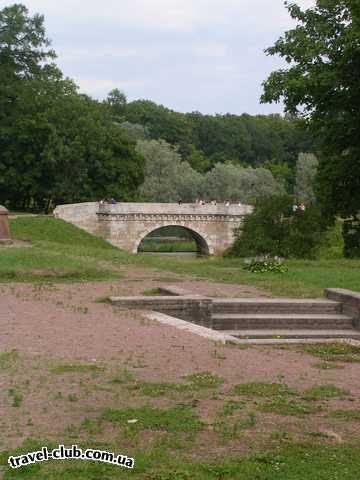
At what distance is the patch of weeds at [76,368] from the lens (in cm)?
806

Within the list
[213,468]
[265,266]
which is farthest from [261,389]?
[265,266]

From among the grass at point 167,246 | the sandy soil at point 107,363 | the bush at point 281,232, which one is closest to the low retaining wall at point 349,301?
the sandy soil at point 107,363

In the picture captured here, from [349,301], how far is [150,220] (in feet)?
120

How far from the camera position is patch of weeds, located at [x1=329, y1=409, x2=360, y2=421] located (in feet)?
21.5

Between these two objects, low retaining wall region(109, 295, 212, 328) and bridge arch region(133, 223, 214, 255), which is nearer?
low retaining wall region(109, 295, 212, 328)

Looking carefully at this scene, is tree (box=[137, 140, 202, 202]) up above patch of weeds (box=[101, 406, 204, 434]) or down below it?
above

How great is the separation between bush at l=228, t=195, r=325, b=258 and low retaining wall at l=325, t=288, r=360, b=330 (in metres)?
16.9

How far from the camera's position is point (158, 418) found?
634 cm

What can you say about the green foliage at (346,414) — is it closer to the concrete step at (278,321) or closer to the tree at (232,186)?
the concrete step at (278,321)

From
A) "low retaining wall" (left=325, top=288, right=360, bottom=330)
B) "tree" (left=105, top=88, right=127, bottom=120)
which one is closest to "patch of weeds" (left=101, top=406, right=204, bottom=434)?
"low retaining wall" (left=325, top=288, right=360, bottom=330)

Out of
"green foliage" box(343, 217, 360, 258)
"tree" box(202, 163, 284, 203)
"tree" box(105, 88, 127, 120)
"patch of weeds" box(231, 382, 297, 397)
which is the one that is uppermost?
"tree" box(105, 88, 127, 120)

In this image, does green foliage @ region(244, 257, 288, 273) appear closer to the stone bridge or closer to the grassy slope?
the grassy slope

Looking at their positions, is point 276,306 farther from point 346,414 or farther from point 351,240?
point 351,240

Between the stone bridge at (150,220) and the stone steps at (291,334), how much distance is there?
1241 inches
